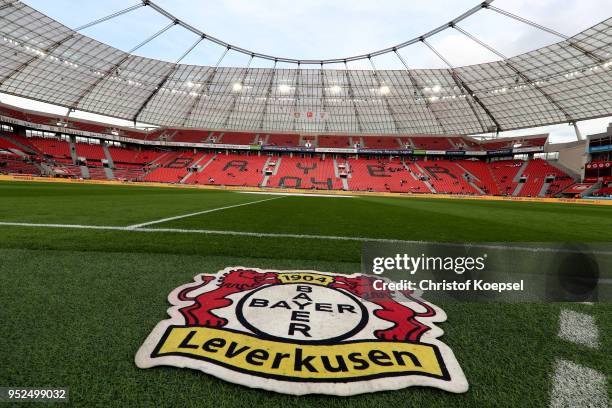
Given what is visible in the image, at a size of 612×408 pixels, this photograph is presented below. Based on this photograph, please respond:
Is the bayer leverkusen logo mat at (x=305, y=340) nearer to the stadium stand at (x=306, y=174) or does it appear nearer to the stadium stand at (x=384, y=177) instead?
the stadium stand at (x=306, y=174)

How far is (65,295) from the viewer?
1911 millimetres

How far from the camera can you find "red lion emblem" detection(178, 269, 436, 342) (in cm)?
161

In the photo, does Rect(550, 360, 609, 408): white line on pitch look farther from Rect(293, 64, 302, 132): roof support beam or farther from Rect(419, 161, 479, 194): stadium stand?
Rect(293, 64, 302, 132): roof support beam

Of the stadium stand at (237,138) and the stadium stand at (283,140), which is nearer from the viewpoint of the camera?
the stadium stand at (283,140)

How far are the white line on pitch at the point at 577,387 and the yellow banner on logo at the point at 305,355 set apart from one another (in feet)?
1.39

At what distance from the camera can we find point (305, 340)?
56.8 inches

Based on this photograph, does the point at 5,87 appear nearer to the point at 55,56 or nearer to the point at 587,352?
the point at 55,56

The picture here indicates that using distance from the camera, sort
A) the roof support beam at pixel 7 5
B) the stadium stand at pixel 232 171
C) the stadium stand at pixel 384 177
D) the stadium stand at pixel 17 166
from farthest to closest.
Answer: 1. the stadium stand at pixel 232 171
2. the stadium stand at pixel 384 177
3. the stadium stand at pixel 17 166
4. the roof support beam at pixel 7 5

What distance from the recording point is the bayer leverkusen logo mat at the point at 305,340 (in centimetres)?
118

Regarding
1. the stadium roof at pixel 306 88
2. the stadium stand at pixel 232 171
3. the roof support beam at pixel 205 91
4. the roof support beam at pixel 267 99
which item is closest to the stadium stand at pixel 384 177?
the stadium roof at pixel 306 88

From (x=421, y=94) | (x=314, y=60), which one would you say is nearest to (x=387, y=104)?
(x=421, y=94)

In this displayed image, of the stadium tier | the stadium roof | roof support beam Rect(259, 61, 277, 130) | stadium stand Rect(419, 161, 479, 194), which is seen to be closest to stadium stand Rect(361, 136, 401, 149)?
the stadium tier

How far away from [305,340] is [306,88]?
185 ft

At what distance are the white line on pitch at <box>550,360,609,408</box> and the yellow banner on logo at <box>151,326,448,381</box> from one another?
424 mm
